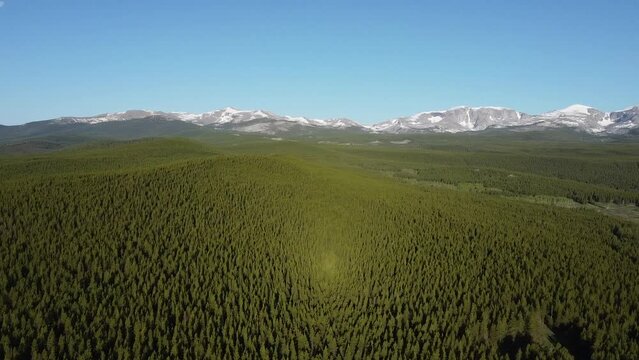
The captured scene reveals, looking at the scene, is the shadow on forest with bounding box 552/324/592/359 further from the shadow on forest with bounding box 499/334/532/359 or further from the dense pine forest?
the shadow on forest with bounding box 499/334/532/359

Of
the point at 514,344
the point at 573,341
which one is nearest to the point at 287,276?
the point at 514,344

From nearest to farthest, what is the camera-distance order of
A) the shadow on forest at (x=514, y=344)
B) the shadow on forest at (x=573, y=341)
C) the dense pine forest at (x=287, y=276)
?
the dense pine forest at (x=287, y=276)
the shadow on forest at (x=573, y=341)
the shadow on forest at (x=514, y=344)

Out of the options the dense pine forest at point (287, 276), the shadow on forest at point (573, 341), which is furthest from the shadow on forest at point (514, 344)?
the shadow on forest at point (573, 341)

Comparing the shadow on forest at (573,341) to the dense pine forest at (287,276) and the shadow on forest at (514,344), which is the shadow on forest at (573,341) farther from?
the shadow on forest at (514,344)

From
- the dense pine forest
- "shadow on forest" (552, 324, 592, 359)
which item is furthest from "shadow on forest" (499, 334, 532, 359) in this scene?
"shadow on forest" (552, 324, 592, 359)

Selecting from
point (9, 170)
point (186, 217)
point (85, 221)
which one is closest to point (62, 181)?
point (85, 221)

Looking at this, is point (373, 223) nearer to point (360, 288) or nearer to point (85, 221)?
point (360, 288)
